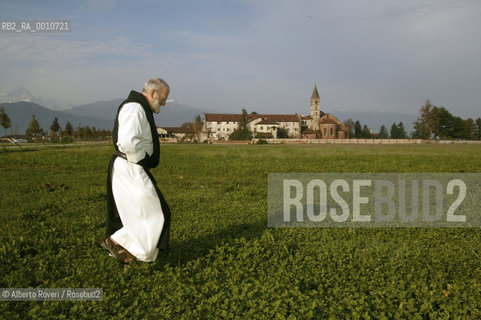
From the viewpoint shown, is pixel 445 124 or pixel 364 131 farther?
pixel 364 131

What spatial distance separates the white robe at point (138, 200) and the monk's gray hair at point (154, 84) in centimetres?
40

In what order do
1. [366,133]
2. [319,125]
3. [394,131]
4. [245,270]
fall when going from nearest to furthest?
[245,270] < [319,125] < [366,133] < [394,131]

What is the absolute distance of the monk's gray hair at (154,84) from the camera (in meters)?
5.12

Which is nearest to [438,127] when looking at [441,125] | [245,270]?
[441,125]

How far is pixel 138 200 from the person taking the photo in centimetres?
491

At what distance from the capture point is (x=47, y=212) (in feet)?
28.8

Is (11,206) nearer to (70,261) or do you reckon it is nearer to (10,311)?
(70,261)

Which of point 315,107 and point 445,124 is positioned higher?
point 315,107

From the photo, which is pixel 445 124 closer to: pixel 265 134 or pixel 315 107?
pixel 315 107

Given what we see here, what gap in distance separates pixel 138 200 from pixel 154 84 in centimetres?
170

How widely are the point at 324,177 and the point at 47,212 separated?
11887mm

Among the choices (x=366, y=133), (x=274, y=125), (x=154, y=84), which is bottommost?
(x=154, y=84)

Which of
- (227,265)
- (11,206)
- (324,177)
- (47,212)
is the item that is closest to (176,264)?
(227,265)

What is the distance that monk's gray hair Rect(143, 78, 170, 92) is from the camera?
16.8 ft
